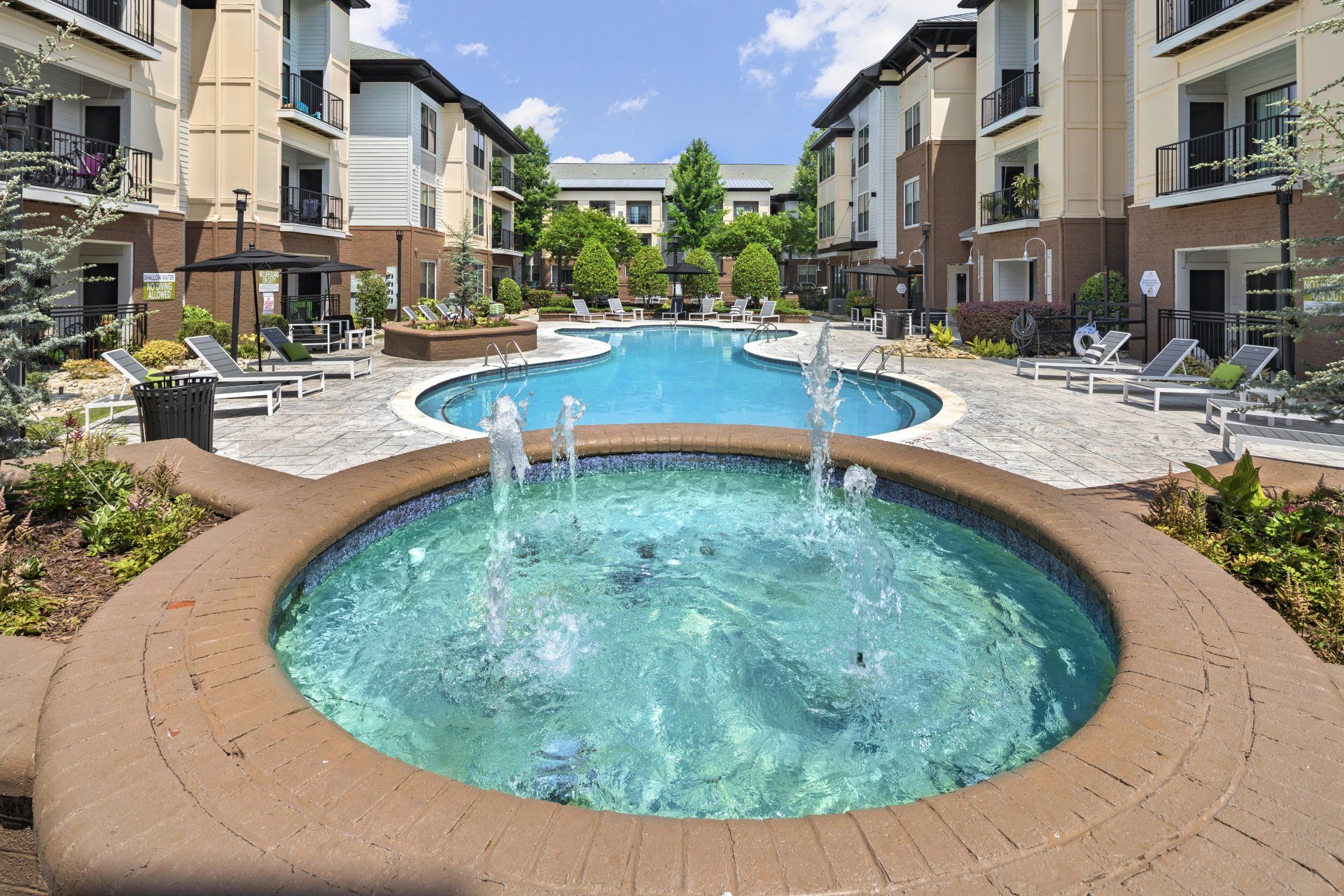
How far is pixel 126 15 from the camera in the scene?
19.7 metres

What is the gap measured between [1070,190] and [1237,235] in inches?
284

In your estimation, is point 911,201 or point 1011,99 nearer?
point 1011,99

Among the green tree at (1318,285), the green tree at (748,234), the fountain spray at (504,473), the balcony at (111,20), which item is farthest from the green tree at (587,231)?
the green tree at (1318,285)

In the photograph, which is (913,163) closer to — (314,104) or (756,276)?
(756,276)

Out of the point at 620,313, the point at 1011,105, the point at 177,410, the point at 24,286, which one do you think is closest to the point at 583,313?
the point at 620,313

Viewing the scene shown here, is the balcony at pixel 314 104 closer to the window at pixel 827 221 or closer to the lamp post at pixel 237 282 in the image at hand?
the lamp post at pixel 237 282

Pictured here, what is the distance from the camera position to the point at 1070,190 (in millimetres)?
23922

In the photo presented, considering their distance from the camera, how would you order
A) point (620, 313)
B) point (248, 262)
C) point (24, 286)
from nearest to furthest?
point (24, 286)
point (248, 262)
point (620, 313)

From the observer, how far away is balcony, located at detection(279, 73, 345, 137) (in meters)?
26.4

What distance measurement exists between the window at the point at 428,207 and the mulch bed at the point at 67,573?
3321 centimetres

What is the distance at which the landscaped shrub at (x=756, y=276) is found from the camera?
147ft

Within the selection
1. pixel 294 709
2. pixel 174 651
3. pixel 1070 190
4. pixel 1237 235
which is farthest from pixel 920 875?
pixel 1070 190

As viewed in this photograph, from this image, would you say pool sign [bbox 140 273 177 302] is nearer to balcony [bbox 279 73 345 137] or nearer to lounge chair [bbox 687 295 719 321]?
balcony [bbox 279 73 345 137]

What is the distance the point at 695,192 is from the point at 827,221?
31.0 feet
